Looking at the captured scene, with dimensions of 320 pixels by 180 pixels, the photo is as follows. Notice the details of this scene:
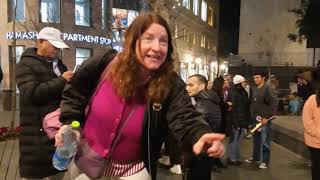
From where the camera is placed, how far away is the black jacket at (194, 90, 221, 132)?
23.0ft

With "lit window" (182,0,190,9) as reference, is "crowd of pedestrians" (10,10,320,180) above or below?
below

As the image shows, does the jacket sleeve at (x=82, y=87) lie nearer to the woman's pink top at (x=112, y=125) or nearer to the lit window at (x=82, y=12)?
the woman's pink top at (x=112, y=125)

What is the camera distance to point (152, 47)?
2.27m

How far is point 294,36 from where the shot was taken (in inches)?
1335

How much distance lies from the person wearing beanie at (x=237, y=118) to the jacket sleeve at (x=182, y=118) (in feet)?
21.2

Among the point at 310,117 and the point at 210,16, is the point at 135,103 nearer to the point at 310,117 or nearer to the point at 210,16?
the point at 310,117

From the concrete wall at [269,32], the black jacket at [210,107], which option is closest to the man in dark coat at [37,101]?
the black jacket at [210,107]

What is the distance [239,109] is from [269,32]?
1353 inches

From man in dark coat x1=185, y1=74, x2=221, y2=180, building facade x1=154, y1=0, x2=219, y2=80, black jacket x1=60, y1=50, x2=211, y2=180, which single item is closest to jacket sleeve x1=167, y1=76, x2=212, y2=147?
black jacket x1=60, y1=50, x2=211, y2=180

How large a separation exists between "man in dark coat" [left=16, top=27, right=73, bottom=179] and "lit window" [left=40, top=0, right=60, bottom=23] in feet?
83.7

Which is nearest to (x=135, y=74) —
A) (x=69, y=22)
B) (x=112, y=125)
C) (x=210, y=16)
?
(x=112, y=125)

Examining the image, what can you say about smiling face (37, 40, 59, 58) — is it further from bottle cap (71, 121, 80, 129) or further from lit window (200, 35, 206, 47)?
lit window (200, 35, 206, 47)

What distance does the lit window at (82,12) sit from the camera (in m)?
29.8

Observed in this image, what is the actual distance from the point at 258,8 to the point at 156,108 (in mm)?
41931
